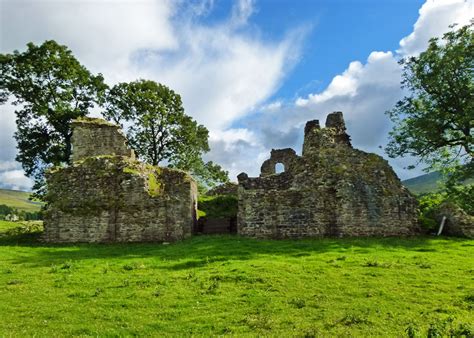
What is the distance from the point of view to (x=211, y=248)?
18.8 metres

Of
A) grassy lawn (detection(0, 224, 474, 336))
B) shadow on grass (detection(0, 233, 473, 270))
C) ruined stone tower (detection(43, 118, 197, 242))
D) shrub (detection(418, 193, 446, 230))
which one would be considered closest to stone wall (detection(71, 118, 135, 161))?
ruined stone tower (detection(43, 118, 197, 242))

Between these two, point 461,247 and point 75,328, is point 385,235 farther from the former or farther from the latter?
point 75,328

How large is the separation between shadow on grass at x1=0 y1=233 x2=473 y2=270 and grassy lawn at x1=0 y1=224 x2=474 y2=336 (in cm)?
9

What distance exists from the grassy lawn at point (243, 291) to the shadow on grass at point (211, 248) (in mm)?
91

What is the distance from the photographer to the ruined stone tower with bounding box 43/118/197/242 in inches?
896

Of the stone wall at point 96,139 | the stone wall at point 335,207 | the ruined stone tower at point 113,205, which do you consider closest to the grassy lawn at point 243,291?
the stone wall at point 335,207

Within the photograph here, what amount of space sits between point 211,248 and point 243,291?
7096mm

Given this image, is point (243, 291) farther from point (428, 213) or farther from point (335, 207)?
point (428, 213)

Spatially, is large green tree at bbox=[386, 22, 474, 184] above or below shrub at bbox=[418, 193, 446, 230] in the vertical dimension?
above

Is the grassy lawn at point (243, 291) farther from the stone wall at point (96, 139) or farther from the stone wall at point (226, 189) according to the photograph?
the stone wall at point (226, 189)

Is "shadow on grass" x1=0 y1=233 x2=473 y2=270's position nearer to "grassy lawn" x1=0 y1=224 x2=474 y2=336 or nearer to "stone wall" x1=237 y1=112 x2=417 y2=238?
"grassy lawn" x1=0 y1=224 x2=474 y2=336

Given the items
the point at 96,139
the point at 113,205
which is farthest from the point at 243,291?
the point at 96,139

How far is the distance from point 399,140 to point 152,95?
27.1 meters

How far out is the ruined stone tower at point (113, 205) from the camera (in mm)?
22750
